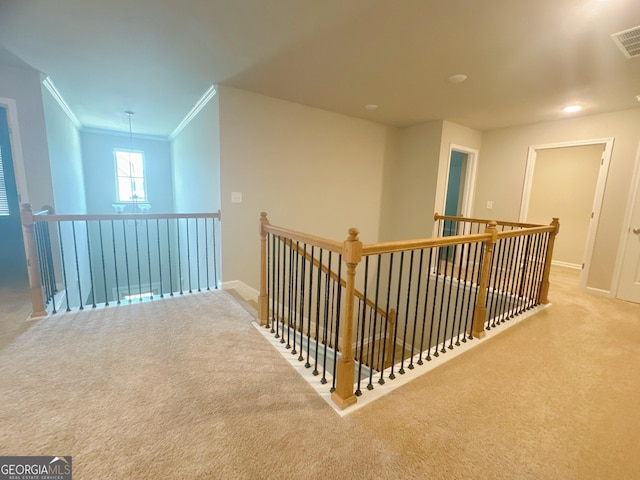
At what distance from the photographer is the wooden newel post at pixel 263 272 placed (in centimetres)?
241

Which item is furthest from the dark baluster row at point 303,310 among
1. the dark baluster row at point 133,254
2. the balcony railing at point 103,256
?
the dark baluster row at point 133,254

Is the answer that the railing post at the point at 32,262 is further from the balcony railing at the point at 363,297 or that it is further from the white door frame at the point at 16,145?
the balcony railing at the point at 363,297

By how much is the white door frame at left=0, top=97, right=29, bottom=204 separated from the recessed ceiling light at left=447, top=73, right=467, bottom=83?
458 centimetres

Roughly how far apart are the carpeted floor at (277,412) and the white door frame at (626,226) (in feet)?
5.75

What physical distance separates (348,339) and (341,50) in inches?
91.5

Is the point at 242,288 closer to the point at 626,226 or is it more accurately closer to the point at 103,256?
the point at 103,256

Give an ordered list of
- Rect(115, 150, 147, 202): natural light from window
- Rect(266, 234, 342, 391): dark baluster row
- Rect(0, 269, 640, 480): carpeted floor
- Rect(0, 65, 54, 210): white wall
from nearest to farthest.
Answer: Rect(0, 269, 640, 480): carpeted floor, Rect(266, 234, 342, 391): dark baluster row, Rect(0, 65, 54, 210): white wall, Rect(115, 150, 147, 202): natural light from window

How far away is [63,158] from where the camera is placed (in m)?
3.94

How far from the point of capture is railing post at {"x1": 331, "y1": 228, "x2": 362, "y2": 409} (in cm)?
148

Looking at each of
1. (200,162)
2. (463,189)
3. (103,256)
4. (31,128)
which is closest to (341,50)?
(200,162)

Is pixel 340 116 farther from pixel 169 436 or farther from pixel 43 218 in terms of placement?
pixel 169 436

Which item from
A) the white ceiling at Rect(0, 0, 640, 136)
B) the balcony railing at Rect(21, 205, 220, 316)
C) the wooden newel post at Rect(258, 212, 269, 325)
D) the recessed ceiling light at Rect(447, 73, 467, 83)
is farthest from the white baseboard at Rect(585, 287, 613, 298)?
the balcony railing at Rect(21, 205, 220, 316)

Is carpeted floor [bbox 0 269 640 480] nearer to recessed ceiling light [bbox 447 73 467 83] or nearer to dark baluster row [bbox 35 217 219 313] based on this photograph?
dark baluster row [bbox 35 217 219 313]

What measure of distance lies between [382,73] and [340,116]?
4.98ft
